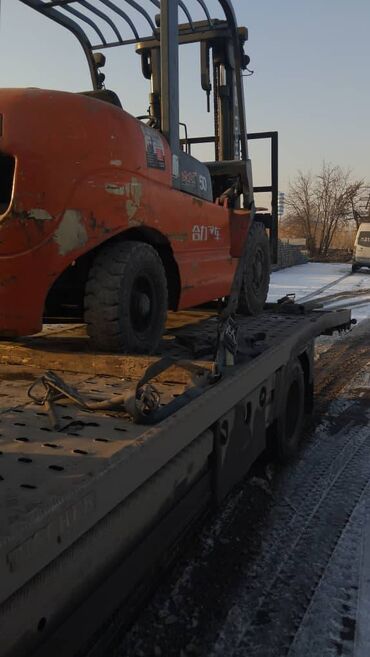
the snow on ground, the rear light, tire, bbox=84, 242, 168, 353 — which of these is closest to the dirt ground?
tire, bbox=84, 242, 168, 353

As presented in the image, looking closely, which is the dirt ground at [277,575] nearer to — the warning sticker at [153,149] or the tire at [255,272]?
the tire at [255,272]

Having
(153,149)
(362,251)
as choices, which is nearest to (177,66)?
(153,149)

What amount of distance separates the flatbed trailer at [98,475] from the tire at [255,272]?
177cm

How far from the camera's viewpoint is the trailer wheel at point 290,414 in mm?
4391

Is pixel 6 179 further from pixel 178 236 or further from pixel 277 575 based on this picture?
pixel 277 575

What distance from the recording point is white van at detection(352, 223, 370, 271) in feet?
86.7

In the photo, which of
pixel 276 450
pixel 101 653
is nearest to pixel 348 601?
pixel 101 653

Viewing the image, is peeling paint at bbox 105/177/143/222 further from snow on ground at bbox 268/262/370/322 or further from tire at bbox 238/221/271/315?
snow on ground at bbox 268/262/370/322

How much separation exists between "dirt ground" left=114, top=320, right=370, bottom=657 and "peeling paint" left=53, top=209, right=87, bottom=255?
174cm

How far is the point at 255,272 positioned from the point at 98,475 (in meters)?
4.38

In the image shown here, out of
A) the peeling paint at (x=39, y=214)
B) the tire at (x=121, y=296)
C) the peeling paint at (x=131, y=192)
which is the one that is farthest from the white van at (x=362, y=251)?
the peeling paint at (x=39, y=214)

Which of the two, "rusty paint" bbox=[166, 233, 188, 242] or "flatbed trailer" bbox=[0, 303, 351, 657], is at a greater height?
"rusty paint" bbox=[166, 233, 188, 242]

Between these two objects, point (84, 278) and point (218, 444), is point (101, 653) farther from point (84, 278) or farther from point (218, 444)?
point (84, 278)

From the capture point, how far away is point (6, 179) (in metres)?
3.01
